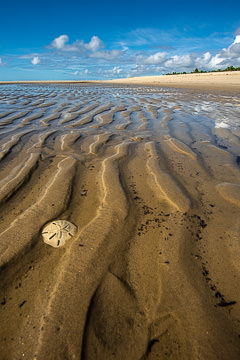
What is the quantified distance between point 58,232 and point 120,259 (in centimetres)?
49

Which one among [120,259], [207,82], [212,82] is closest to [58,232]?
[120,259]

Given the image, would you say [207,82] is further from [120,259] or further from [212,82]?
[120,259]

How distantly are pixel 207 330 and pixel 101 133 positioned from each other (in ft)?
11.4

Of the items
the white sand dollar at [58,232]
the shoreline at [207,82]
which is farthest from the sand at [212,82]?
the white sand dollar at [58,232]

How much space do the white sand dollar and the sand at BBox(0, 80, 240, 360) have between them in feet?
0.14

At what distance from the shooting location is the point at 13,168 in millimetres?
2451

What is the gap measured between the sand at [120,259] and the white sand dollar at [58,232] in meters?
0.04

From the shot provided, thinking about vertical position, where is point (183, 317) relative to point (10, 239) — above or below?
below

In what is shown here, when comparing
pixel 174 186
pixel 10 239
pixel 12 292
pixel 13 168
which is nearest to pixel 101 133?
pixel 13 168

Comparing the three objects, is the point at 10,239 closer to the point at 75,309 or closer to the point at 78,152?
the point at 75,309

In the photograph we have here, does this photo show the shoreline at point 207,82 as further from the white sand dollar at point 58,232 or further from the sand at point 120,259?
the white sand dollar at point 58,232

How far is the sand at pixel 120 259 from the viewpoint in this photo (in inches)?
37.2

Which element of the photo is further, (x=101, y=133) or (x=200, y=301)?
(x=101, y=133)

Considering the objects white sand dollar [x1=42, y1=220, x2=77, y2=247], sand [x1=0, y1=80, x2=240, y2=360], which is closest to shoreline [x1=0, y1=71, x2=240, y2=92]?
sand [x1=0, y1=80, x2=240, y2=360]
